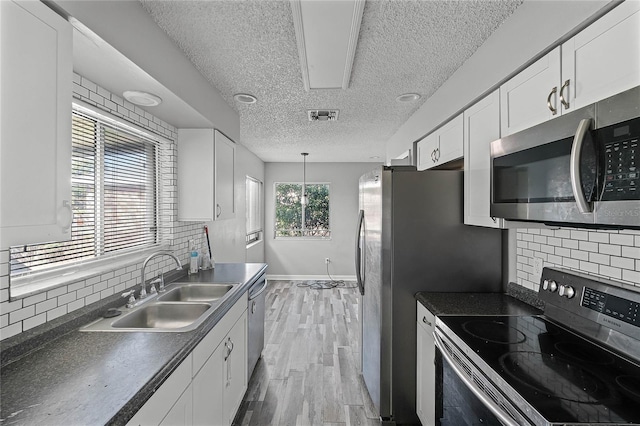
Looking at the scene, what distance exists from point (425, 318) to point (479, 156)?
1041 mm

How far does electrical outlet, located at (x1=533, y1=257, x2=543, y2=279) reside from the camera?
1.74 m

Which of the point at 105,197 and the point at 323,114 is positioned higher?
the point at 323,114

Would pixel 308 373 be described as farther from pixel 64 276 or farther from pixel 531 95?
pixel 531 95

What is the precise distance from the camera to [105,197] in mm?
1839

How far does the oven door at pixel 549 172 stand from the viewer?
3.04 feet

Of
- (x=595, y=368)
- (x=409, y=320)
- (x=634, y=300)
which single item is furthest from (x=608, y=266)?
(x=409, y=320)

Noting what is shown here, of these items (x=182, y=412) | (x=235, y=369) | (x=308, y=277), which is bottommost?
(x=308, y=277)

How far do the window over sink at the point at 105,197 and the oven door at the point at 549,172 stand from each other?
2007mm

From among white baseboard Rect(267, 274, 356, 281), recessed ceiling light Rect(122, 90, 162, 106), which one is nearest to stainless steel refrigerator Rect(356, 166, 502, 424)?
recessed ceiling light Rect(122, 90, 162, 106)

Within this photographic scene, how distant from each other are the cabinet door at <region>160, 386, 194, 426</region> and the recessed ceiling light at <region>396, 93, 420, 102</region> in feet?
8.33

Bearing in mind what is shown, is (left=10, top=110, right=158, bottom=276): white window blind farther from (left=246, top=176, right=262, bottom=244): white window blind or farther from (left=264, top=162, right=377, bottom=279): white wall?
(left=264, top=162, right=377, bottom=279): white wall

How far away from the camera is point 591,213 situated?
3.07 feet

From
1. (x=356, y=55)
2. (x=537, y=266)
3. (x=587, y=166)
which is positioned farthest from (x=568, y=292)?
(x=356, y=55)

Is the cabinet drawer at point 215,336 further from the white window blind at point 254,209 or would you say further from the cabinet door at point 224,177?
the white window blind at point 254,209
